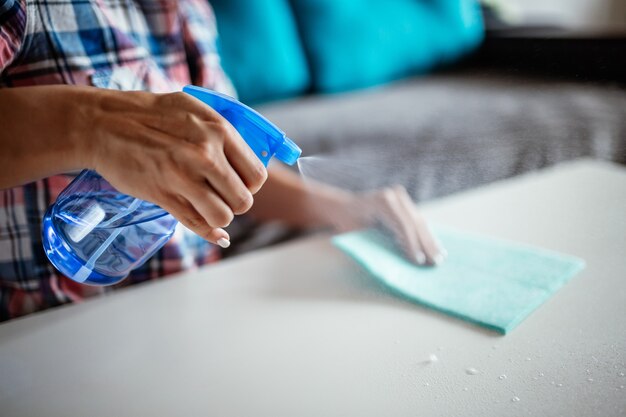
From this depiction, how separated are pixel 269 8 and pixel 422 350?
127 cm

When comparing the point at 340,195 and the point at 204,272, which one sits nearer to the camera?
the point at 204,272

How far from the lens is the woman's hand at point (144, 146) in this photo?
0.35 metres

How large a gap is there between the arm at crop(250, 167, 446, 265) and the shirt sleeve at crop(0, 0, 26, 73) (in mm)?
414

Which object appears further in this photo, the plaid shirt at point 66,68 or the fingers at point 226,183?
the plaid shirt at point 66,68

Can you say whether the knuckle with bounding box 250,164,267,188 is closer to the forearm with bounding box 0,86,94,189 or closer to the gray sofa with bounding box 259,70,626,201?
the forearm with bounding box 0,86,94,189

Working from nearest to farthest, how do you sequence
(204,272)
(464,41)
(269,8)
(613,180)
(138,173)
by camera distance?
(138,173), (204,272), (613,180), (269,8), (464,41)

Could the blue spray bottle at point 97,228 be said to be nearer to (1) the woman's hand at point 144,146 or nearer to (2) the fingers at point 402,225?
(1) the woman's hand at point 144,146

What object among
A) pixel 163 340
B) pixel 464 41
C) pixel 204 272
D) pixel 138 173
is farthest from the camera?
pixel 464 41

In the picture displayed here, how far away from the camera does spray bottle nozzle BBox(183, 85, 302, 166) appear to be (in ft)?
1.26

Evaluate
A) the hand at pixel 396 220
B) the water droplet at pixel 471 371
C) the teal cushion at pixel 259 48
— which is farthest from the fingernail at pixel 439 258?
the teal cushion at pixel 259 48

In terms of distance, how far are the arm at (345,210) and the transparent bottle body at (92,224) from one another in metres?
0.28

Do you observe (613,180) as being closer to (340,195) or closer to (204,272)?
(340,195)

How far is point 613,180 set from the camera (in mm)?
756

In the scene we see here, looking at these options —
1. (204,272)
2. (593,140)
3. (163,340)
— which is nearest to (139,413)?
(163,340)
